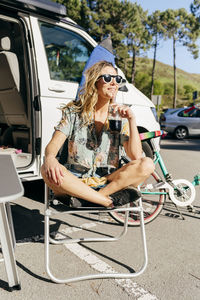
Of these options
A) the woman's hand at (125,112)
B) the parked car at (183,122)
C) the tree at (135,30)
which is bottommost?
the parked car at (183,122)

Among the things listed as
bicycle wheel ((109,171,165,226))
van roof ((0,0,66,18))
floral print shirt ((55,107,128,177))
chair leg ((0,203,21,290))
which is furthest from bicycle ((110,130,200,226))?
van roof ((0,0,66,18))

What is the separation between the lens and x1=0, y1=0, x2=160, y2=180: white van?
3.72 meters

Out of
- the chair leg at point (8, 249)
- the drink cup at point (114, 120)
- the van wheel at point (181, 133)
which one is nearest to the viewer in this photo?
the chair leg at point (8, 249)

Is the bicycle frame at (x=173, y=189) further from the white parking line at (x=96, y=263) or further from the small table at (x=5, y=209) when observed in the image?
the small table at (x=5, y=209)

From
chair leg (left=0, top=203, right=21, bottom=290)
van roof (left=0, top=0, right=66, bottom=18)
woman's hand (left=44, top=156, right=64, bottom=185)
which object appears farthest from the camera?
van roof (left=0, top=0, right=66, bottom=18)

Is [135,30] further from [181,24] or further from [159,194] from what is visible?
[159,194]

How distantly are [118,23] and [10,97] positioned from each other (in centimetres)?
3095

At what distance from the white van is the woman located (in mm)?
1086

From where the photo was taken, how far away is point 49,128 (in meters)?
3.84

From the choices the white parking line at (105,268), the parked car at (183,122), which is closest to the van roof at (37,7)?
the white parking line at (105,268)

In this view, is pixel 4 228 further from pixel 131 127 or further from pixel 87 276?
pixel 131 127

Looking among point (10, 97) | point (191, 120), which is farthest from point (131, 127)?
point (191, 120)

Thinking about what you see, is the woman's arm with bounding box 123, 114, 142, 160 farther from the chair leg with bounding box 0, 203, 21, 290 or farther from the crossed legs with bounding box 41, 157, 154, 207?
the chair leg with bounding box 0, 203, 21, 290

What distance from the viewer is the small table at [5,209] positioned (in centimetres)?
180
